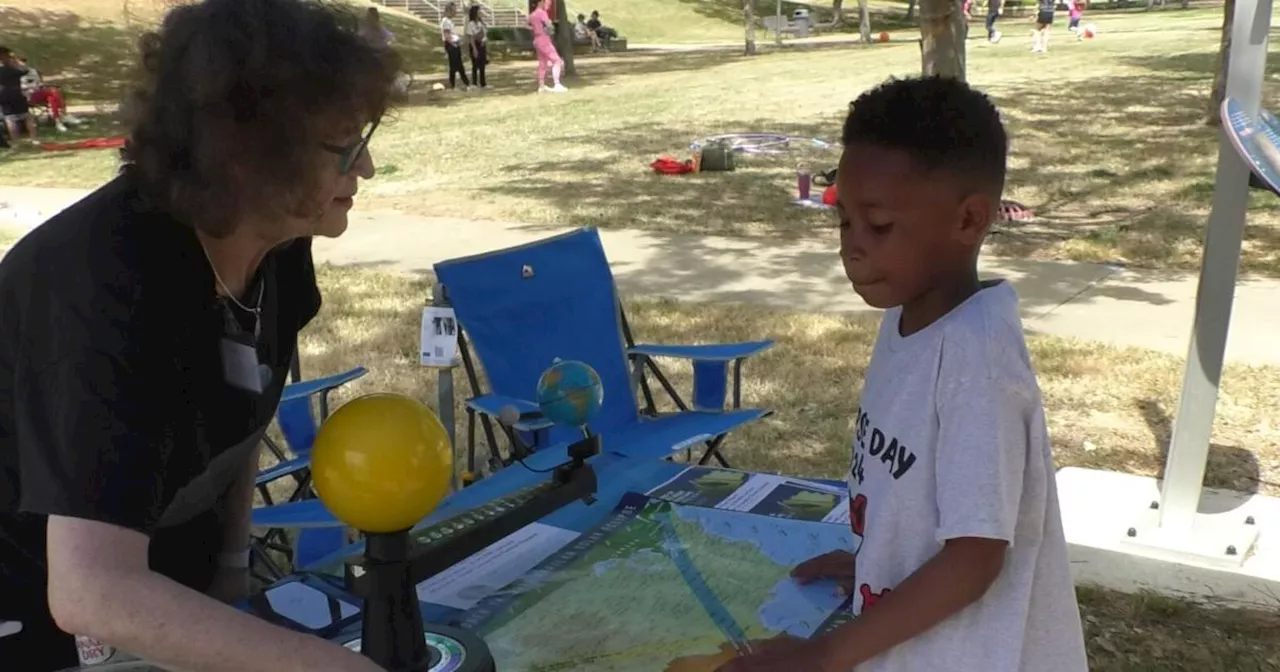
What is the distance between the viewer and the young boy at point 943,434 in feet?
4.36

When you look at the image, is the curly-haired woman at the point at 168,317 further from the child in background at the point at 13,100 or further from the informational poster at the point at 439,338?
the child in background at the point at 13,100

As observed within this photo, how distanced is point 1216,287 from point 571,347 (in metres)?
1.99

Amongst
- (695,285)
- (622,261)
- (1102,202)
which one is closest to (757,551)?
(695,285)

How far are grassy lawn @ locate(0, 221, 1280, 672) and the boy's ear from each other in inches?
70.3

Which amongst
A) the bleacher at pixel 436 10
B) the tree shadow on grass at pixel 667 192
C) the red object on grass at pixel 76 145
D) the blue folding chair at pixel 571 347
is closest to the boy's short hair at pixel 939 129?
the blue folding chair at pixel 571 347

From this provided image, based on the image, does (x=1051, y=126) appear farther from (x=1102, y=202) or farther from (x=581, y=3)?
(x=581, y=3)

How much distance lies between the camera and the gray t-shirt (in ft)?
4.32

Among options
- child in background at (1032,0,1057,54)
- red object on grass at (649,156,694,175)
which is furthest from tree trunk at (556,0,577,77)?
red object on grass at (649,156,694,175)

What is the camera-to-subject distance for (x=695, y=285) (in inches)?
239

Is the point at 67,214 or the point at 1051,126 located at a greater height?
the point at 67,214

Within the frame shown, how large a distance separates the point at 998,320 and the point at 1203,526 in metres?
2.36

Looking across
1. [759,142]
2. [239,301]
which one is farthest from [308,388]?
[759,142]

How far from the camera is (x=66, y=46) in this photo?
71.8 ft

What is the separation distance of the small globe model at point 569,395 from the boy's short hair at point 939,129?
848mm
